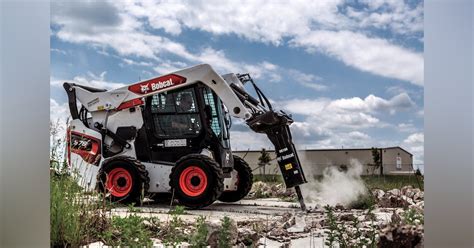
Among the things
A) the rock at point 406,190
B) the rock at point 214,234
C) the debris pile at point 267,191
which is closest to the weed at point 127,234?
the rock at point 214,234

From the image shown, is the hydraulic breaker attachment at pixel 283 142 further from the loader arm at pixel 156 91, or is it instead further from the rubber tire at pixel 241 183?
the rubber tire at pixel 241 183

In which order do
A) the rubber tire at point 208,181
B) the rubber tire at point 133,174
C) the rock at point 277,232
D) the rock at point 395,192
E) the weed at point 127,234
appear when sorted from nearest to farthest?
the weed at point 127,234, the rock at point 277,232, the rock at point 395,192, the rubber tire at point 208,181, the rubber tire at point 133,174

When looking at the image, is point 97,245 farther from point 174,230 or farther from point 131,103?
point 131,103

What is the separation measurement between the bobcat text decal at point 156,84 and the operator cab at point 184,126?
0.24 ft

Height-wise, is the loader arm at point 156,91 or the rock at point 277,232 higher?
the loader arm at point 156,91

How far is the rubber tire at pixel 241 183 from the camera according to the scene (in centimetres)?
582

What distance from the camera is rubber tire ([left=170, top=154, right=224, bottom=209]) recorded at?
16.4 feet

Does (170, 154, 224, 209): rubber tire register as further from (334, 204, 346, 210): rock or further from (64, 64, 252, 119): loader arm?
(334, 204, 346, 210): rock

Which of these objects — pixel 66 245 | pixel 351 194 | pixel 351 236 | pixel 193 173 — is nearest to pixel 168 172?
pixel 193 173

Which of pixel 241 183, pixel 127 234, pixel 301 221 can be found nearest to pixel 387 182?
pixel 241 183

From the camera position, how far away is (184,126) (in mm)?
5430

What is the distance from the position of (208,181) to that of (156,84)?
3.80 ft

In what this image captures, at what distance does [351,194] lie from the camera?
483cm
